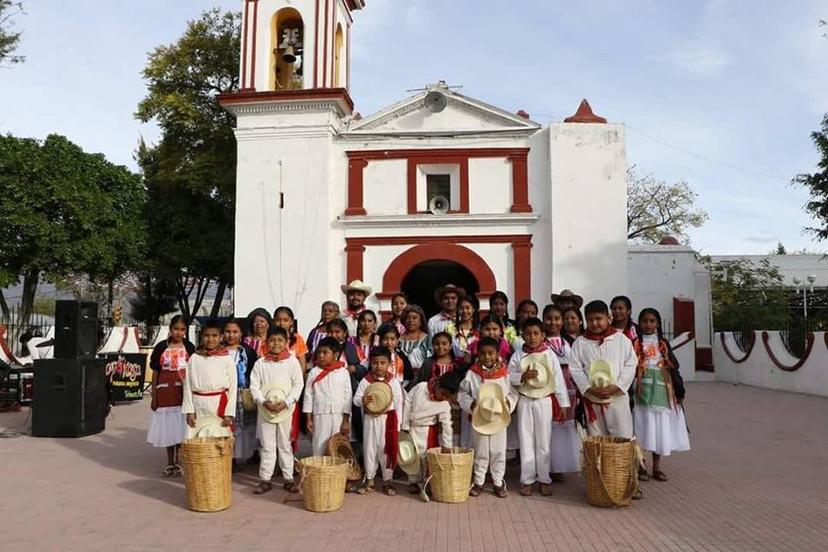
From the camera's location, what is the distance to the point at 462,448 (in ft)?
21.3

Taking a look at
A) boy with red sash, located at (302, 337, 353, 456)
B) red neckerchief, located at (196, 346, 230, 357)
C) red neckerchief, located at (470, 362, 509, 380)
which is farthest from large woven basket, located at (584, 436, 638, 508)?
red neckerchief, located at (196, 346, 230, 357)

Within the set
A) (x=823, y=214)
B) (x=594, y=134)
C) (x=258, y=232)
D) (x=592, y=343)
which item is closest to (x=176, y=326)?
(x=592, y=343)

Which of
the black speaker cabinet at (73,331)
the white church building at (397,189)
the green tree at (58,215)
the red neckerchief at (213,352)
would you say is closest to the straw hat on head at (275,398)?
the red neckerchief at (213,352)

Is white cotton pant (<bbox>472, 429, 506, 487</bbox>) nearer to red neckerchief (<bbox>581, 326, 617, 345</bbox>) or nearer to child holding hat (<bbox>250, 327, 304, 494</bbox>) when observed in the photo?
red neckerchief (<bbox>581, 326, 617, 345</bbox>)

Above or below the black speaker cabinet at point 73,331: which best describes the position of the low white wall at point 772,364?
below

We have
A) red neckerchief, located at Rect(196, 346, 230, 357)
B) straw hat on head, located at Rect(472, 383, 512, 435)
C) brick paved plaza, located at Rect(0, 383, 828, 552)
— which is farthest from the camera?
red neckerchief, located at Rect(196, 346, 230, 357)

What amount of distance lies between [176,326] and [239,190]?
9569 mm

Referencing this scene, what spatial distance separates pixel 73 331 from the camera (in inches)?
397

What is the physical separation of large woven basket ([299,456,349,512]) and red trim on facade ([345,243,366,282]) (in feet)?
35.1

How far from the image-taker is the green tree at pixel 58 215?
825 inches

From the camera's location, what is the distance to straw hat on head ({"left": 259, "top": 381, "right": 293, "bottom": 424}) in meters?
6.49

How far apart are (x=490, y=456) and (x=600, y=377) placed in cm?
119

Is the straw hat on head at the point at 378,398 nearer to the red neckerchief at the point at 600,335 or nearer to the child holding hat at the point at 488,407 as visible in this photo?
the child holding hat at the point at 488,407

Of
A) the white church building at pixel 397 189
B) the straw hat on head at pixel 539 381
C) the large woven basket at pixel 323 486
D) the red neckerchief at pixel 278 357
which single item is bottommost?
the large woven basket at pixel 323 486
